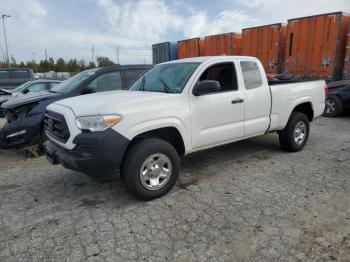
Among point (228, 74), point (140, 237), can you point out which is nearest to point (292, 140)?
point (228, 74)

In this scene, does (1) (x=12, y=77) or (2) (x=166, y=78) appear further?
(1) (x=12, y=77)

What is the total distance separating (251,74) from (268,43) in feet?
30.9

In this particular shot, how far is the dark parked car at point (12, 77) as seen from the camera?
1457cm

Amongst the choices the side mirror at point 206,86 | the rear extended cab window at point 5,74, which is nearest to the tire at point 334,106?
the side mirror at point 206,86

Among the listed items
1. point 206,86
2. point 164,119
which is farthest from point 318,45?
point 164,119

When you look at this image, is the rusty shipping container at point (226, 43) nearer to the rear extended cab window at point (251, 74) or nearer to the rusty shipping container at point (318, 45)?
the rusty shipping container at point (318, 45)

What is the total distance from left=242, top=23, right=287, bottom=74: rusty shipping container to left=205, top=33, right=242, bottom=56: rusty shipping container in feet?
2.55

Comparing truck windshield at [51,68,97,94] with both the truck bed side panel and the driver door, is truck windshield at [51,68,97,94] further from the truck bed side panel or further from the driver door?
the truck bed side panel

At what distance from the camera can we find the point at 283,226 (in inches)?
118

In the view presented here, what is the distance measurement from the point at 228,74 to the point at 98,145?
247 cm

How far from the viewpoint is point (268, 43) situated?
42.9 feet

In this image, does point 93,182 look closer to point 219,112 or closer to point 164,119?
point 164,119

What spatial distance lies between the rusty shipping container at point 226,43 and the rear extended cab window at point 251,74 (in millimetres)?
10536

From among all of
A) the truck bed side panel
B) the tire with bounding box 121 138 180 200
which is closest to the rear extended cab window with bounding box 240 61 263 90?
the truck bed side panel
